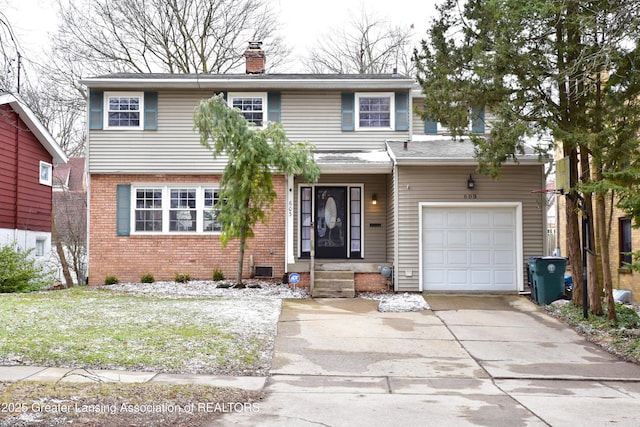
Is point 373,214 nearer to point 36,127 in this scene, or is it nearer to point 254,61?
point 254,61

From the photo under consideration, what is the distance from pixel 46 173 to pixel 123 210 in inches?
196

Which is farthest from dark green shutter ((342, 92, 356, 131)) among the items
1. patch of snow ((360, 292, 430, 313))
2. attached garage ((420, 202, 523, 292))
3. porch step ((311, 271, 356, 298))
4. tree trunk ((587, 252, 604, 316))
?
tree trunk ((587, 252, 604, 316))

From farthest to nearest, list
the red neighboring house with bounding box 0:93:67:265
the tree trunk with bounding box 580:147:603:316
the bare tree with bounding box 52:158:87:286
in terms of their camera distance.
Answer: the bare tree with bounding box 52:158:87:286
the red neighboring house with bounding box 0:93:67:265
the tree trunk with bounding box 580:147:603:316

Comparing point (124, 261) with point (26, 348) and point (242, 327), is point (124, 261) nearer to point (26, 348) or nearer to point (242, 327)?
point (242, 327)

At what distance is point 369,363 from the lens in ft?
27.3

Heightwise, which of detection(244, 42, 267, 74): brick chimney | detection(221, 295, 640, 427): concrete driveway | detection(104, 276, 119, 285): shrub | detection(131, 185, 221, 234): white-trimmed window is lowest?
detection(221, 295, 640, 427): concrete driveway

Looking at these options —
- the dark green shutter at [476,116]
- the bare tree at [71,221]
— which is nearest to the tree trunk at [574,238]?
the dark green shutter at [476,116]

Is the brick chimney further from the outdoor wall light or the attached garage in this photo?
the outdoor wall light

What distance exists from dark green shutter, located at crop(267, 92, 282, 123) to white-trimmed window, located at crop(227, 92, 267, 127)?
109 mm

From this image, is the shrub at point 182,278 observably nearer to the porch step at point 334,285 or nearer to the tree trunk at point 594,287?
the porch step at point 334,285

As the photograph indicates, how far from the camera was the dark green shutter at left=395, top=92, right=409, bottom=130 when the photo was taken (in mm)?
16734

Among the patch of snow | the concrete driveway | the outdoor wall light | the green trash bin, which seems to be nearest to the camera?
the concrete driveway

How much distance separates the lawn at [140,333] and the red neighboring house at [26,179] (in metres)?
5.71

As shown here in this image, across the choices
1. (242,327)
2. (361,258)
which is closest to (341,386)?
(242,327)
